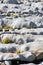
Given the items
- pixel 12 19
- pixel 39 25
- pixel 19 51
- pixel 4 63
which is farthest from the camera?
pixel 12 19

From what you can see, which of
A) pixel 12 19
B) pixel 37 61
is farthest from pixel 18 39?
pixel 12 19

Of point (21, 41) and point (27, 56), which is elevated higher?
point (27, 56)

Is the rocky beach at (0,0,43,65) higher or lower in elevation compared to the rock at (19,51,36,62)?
lower

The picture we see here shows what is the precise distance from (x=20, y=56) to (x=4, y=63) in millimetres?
648

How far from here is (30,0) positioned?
109 ft

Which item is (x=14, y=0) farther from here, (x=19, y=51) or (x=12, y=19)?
(x=19, y=51)

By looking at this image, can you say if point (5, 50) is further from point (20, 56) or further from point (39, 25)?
point (39, 25)

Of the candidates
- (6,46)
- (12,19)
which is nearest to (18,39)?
(6,46)

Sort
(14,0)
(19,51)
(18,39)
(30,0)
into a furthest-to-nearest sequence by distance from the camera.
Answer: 1. (30,0)
2. (14,0)
3. (18,39)
4. (19,51)

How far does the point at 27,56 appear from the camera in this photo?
11.4 meters

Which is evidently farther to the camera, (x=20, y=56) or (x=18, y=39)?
(x=18, y=39)

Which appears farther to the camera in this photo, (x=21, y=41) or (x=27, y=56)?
(x=21, y=41)

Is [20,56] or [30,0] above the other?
[20,56]

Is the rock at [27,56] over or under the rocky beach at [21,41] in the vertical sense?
over
